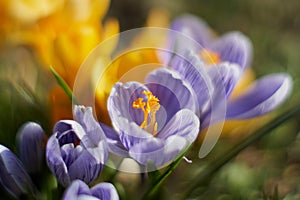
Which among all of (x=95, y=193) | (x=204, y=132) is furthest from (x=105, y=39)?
(x=95, y=193)

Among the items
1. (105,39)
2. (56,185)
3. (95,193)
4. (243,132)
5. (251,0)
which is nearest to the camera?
(95,193)

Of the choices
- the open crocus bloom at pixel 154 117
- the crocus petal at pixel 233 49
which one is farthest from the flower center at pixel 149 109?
the crocus petal at pixel 233 49

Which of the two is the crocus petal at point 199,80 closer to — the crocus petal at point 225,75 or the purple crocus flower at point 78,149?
the crocus petal at point 225,75

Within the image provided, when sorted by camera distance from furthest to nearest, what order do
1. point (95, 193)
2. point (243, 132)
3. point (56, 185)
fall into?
point (243, 132) → point (56, 185) → point (95, 193)

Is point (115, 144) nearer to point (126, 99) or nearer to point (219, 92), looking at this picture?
point (126, 99)

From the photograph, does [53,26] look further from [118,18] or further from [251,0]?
[251,0]

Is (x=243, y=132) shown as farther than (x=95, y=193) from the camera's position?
Yes
